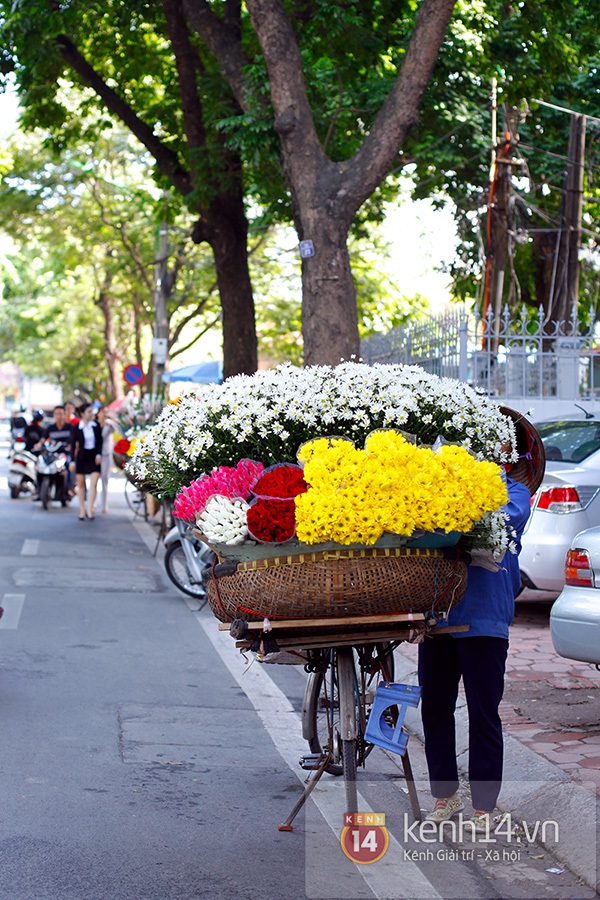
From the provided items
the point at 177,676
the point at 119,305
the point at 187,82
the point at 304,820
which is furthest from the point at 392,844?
the point at 119,305

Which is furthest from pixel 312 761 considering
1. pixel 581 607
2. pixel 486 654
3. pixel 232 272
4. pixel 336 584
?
pixel 232 272

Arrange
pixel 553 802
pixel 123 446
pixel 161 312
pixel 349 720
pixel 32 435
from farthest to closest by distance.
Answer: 1. pixel 161 312
2. pixel 32 435
3. pixel 123 446
4. pixel 553 802
5. pixel 349 720

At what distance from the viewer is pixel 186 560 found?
1123 cm

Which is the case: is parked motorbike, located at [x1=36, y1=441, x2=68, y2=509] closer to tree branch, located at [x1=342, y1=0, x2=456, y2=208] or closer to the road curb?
tree branch, located at [x1=342, y1=0, x2=456, y2=208]

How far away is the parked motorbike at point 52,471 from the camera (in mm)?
20844

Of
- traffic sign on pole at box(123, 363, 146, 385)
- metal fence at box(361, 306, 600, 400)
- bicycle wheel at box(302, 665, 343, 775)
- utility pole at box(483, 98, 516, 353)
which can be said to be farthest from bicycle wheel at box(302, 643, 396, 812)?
traffic sign on pole at box(123, 363, 146, 385)

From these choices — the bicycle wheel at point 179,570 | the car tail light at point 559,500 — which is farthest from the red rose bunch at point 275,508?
the bicycle wheel at point 179,570

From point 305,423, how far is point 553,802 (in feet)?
6.50

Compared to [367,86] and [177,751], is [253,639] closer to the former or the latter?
[177,751]

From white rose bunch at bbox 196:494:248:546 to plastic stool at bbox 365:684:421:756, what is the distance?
97 centimetres

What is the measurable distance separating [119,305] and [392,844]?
39.3 meters

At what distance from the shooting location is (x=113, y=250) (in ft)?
115

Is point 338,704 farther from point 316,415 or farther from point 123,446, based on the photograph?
point 123,446

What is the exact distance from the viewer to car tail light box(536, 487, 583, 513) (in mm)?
9148
